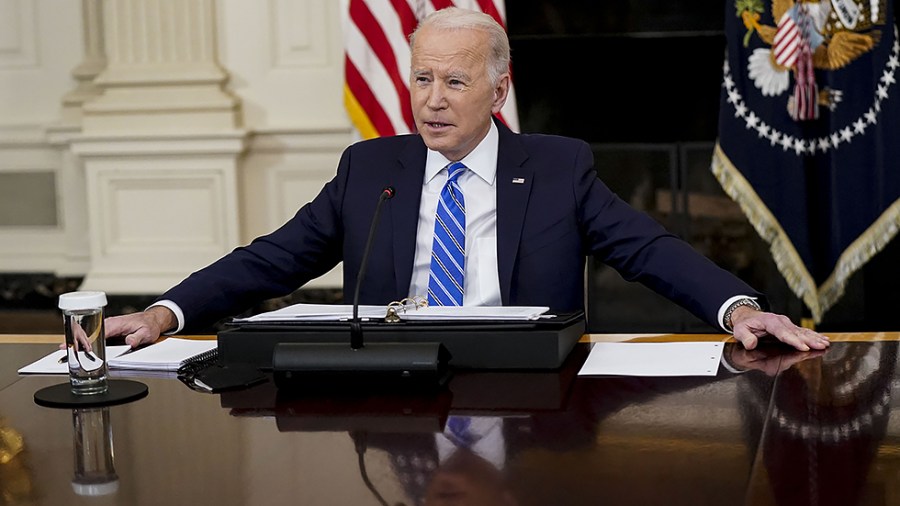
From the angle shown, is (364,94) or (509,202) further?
(364,94)

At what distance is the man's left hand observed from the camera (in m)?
1.96

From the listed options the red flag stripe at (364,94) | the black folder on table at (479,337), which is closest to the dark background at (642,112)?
the red flag stripe at (364,94)

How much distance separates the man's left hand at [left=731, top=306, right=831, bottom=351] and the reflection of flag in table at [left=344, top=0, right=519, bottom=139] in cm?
216

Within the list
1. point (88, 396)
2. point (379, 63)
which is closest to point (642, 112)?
point (379, 63)

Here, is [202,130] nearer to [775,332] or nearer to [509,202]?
[509,202]

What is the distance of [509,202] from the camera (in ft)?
8.28

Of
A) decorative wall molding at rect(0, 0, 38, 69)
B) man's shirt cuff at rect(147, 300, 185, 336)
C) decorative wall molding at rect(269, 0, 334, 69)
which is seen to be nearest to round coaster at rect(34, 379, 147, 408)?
man's shirt cuff at rect(147, 300, 185, 336)

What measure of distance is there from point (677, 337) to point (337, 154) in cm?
279

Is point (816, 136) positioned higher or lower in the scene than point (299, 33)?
lower

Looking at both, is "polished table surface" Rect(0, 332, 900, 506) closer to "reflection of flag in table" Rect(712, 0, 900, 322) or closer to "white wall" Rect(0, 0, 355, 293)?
"reflection of flag in table" Rect(712, 0, 900, 322)

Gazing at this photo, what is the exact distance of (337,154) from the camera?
15.6ft

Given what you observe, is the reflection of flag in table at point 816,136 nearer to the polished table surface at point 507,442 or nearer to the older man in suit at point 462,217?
the older man in suit at point 462,217

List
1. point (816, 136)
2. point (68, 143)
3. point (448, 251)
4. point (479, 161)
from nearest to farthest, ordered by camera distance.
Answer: point (448, 251) → point (479, 161) → point (816, 136) → point (68, 143)

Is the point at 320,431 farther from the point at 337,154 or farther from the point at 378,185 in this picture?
the point at 337,154
